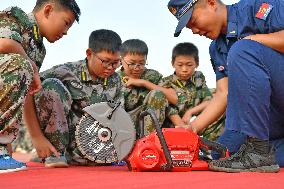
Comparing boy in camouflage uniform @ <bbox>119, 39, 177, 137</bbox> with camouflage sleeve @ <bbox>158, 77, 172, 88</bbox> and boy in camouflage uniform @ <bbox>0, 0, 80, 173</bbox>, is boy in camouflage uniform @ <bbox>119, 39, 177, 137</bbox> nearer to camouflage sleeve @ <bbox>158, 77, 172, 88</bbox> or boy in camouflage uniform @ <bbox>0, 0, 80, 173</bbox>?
camouflage sleeve @ <bbox>158, 77, 172, 88</bbox>

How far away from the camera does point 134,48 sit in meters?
4.70

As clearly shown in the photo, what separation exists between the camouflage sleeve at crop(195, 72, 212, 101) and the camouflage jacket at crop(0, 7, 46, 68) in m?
2.08

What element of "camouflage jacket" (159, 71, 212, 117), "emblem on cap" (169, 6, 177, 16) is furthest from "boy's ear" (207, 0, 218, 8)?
"camouflage jacket" (159, 71, 212, 117)

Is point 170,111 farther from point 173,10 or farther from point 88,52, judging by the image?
point 173,10

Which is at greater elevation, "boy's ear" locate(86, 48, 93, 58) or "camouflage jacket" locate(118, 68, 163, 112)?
"boy's ear" locate(86, 48, 93, 58)

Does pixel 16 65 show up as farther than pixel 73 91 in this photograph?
No

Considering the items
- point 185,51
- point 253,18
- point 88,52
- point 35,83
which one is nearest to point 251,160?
point 253,18

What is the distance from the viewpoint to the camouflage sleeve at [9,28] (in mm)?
2668

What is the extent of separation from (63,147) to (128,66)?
5.36ft

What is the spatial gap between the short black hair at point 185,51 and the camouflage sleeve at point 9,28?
8.00 ft

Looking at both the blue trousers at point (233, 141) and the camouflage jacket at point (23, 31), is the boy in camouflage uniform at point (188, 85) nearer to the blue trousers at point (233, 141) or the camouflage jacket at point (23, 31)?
the blue trousers at point (233, 141)

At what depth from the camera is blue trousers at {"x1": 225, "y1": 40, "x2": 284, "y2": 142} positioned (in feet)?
7.82

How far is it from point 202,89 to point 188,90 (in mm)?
163

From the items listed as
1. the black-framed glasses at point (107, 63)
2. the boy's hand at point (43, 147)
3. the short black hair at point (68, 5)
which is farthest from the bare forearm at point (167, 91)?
the boy's hand at point (43, 147)
